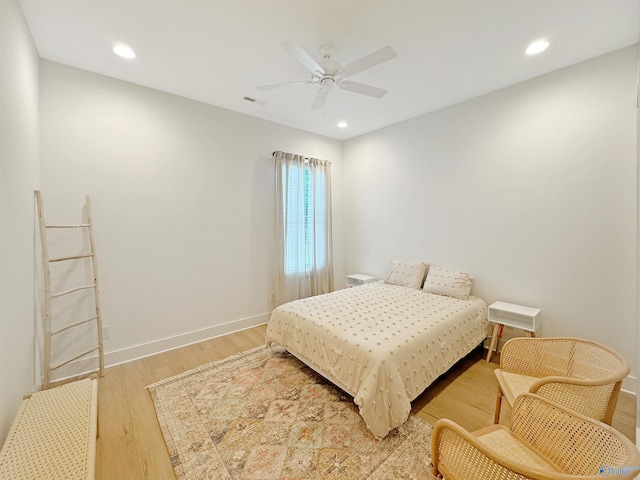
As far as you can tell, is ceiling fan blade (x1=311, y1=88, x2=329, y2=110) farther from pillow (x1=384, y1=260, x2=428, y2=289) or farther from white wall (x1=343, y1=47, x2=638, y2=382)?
pillow (x1=384, y1=260, x2=428, y2=289)

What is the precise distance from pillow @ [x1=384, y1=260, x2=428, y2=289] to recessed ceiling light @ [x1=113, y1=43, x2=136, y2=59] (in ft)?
12.0

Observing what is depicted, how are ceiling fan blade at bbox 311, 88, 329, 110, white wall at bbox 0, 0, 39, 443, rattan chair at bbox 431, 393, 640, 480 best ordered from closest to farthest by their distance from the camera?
1. rattan chair at bbox 431, 393, 640, 480
2. white wall at bbox 0, 0, 39, 443
3. ceiling fan blade at bbox 311, 88, 329, 110

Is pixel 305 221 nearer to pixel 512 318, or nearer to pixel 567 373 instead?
pixel 512 318

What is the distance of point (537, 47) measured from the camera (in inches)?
85.0

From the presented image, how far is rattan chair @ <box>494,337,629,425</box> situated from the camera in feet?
4.23

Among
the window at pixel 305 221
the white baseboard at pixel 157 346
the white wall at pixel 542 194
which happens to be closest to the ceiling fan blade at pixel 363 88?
the white wall at pixel 542 194

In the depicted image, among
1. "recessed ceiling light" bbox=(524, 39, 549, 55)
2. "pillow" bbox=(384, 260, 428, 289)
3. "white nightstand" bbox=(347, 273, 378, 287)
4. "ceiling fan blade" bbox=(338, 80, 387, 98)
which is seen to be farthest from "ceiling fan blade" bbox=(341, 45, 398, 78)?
"white nightstand" bbox=(347, 273, 378, 287)

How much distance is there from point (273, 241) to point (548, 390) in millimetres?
3154

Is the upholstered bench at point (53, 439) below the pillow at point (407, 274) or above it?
below

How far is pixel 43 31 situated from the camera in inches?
76.4

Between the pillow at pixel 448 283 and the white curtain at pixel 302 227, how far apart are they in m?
1.66

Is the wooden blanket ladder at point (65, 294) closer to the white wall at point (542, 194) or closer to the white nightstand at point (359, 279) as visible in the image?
the white nightstand at point (359, 279)

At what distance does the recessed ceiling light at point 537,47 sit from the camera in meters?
2.10

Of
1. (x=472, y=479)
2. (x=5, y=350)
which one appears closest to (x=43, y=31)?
(x=5, y=350)
